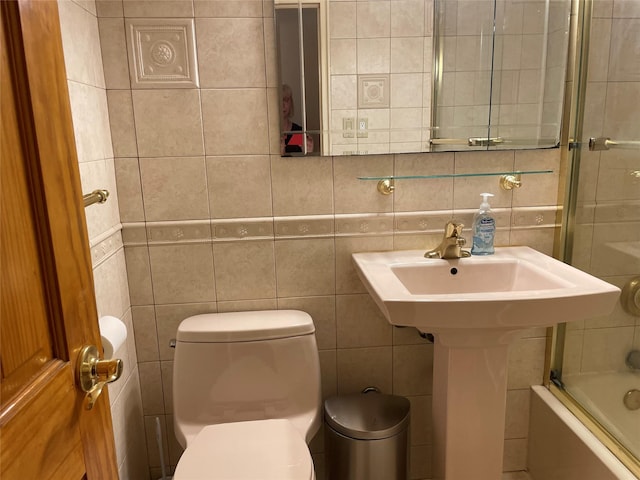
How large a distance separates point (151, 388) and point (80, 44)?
1.10 m

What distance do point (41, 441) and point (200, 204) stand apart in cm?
108

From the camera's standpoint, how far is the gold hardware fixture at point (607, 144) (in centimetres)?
153

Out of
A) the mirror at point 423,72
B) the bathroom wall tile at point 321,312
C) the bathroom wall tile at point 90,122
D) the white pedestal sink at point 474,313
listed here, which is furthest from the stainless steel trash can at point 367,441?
the bathroom wall tile at point 90,122

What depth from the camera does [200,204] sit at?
1.63 m

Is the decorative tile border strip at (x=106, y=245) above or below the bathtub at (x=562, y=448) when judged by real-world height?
above

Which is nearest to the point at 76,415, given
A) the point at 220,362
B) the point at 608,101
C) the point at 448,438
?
the point at 220,362

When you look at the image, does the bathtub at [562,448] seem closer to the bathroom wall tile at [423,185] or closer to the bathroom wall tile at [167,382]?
the bathroom wall tile at [423,185]

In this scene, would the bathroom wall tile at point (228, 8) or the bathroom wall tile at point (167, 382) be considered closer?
the bathroom wall tile at point (228, 8)

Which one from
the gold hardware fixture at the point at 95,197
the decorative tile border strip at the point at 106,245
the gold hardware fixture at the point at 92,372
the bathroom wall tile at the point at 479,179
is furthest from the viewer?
the bathroom wall tile at the point at 479,179

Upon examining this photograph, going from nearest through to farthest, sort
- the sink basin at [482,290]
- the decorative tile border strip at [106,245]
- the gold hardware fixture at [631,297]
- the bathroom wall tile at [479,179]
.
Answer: the sink basin at [482,290]
the decorative tile border strip at [106,245]
the gold hardware fixture at [631,297]
the bathroom wall tile at [479,179]

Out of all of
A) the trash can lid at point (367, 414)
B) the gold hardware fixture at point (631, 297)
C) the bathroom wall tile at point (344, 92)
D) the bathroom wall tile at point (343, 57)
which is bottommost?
the trash can lid at point (367, 414)

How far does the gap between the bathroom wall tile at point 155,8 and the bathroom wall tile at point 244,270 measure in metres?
0.71

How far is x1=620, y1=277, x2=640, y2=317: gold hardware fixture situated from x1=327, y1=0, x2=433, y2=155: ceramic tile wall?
0.77m

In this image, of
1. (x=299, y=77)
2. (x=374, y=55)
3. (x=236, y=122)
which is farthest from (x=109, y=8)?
(x=374, y=55)
